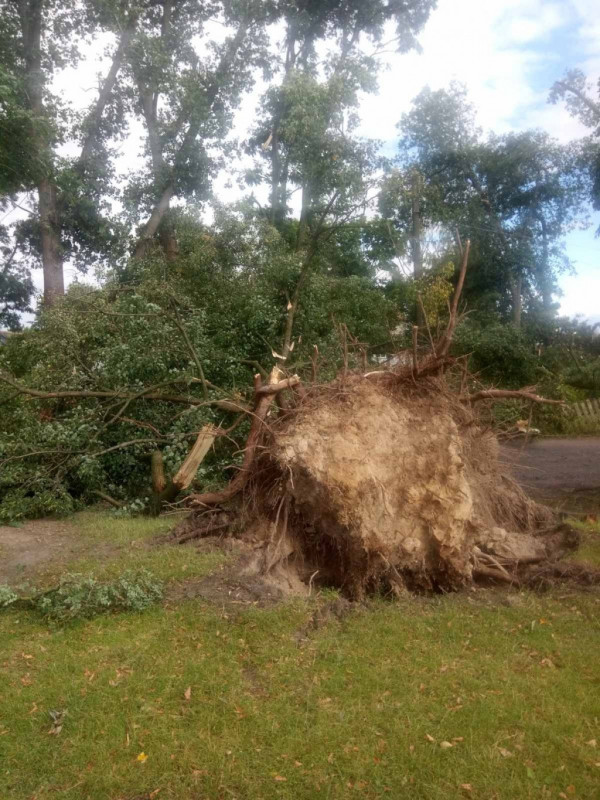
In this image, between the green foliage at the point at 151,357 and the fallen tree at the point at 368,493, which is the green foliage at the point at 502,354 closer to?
the green foliage at the point at 151,357

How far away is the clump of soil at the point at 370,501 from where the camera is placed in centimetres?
580

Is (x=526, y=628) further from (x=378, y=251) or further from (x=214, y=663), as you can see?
(x=378, y=251)

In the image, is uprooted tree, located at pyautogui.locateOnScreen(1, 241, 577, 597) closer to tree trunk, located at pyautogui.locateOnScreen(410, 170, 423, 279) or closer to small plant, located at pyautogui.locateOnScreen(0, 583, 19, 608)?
small plant, located at pyautogui.locateOnScreen(0, 583, 19, 608)

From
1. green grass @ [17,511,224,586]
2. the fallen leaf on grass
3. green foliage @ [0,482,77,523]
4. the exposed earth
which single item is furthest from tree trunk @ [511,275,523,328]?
the fallen leaf on grass

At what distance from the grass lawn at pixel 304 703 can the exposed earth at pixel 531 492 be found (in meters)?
1.45

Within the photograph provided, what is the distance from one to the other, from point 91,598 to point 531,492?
24.3ft

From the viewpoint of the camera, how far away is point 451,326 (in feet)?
20.1

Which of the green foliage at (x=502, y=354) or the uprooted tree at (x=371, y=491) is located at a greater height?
the green foliage at (x=502, y=354)

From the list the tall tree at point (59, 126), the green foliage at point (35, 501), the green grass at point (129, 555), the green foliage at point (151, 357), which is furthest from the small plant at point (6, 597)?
the tall tree at point (59, 126)

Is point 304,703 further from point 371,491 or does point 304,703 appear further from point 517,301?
point 517,301

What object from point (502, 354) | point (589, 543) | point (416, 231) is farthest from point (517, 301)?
point (589, 543)

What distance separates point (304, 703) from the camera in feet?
12.9

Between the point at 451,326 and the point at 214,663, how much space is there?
344 cm

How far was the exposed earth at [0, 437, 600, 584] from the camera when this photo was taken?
6.62 m
